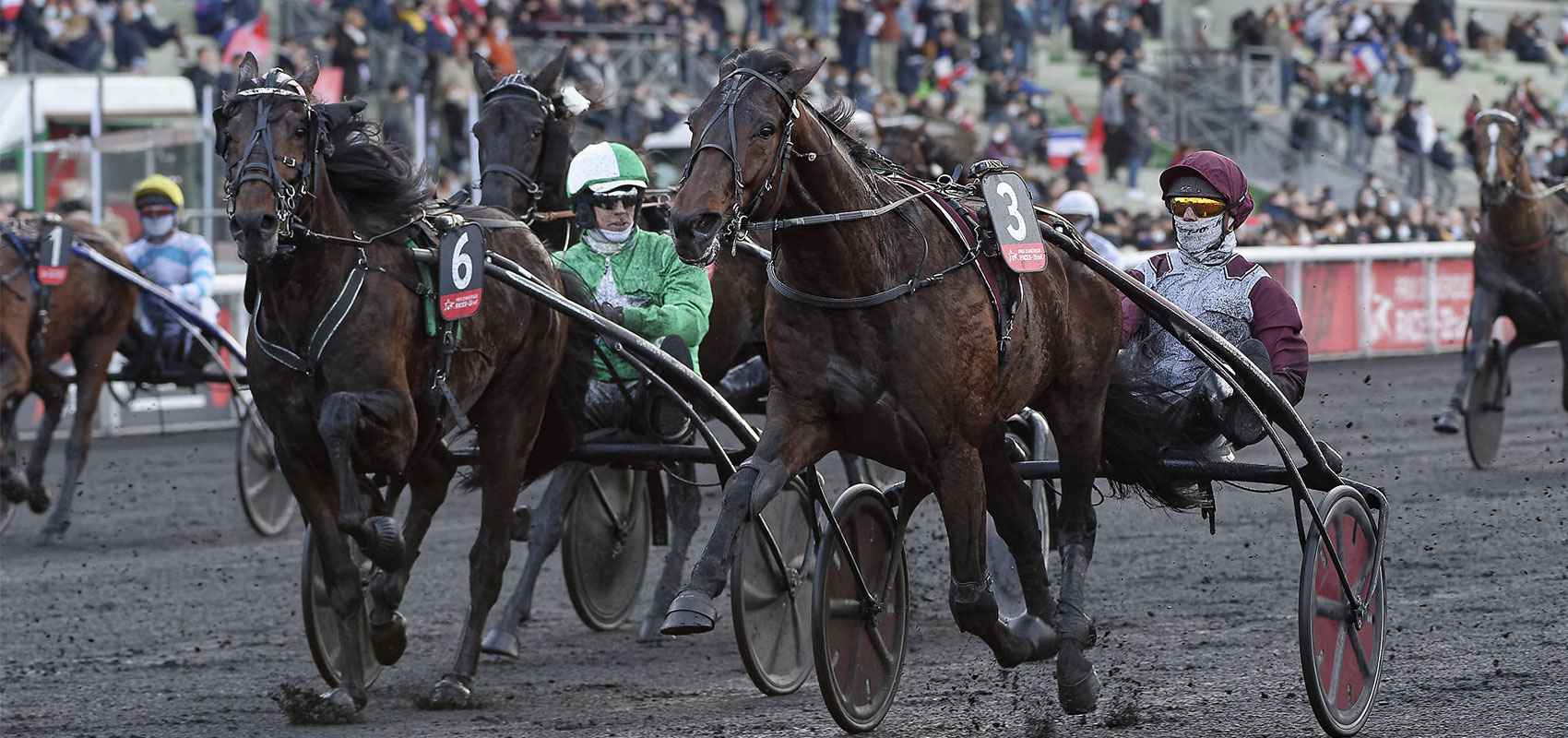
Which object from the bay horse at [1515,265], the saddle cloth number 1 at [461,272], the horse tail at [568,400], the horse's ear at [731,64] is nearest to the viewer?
the horse's ear at [731,64]

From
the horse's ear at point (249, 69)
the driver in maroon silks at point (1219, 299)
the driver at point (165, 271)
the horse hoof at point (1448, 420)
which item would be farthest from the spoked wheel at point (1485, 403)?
the horse's ear at point (249, 69)

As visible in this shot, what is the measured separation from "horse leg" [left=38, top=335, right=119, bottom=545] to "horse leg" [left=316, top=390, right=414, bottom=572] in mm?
4563

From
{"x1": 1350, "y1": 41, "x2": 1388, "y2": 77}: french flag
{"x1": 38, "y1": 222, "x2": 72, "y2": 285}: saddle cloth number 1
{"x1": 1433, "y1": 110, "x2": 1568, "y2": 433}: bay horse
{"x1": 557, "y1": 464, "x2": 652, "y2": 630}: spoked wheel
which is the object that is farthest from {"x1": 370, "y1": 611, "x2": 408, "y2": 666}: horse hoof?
{"x1": 1350, "y1": 41, "x2": 1388, "y2": 77}: french flag

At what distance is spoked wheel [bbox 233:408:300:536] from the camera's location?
9.30m

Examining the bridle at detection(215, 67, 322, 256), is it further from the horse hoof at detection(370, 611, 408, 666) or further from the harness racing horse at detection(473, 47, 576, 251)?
the harness racing horse at detection(473, 47, 576, 251)

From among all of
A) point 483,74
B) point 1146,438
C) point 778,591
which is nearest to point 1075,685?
point 1146,438

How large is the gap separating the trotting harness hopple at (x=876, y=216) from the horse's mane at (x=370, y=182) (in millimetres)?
1268

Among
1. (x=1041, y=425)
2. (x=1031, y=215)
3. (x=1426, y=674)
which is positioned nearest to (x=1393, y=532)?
(x=1041, y=425)

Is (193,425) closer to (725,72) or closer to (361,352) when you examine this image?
(361,352)

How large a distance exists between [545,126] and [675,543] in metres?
1.61

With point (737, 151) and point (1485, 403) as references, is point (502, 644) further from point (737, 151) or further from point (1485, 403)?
point (1485, 403)

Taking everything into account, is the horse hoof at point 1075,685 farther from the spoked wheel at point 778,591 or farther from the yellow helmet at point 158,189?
the yellow helmet at point 158,189

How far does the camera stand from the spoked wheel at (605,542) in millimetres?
6957

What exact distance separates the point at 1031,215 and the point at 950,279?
1.31 ft
